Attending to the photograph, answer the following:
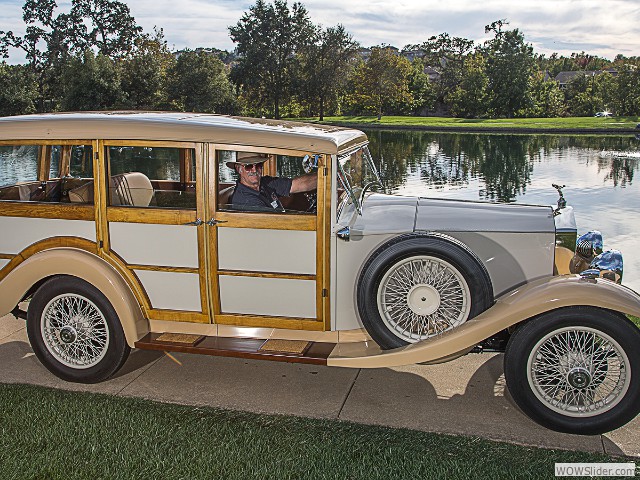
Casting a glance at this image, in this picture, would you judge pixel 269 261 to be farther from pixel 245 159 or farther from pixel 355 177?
pixel 355 177

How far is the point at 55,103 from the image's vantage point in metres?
60.8

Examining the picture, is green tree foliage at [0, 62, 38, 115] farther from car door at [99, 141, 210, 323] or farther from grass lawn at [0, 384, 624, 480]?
grass lawn at [0, 384, 624, 480]

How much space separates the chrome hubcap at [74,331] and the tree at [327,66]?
6282cm

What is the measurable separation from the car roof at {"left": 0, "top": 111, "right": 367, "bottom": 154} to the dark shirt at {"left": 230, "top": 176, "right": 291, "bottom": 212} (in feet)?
1.37

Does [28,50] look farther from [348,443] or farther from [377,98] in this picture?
[348,443]

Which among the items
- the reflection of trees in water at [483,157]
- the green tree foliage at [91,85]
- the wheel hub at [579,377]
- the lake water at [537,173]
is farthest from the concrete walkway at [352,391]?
the green tree foliage at [91,85]

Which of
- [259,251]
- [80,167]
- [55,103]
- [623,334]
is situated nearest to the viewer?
[623,334]

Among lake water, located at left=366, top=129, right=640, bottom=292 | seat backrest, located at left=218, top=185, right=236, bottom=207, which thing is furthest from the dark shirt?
lake water, located at left=366, top=129, right=640, bottom=292

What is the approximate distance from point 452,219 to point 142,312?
96.7 inches

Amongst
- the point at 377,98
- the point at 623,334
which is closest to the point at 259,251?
the point at 623,334

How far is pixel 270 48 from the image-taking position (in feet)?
220

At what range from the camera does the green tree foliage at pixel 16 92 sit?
184 ft

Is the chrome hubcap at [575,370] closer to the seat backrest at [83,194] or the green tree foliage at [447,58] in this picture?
the seat backrest at [83,194]

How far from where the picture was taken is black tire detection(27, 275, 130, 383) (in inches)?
187
